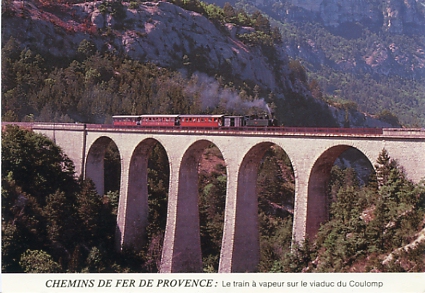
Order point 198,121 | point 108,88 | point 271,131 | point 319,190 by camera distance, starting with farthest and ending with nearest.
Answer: point 108,88
point 198,121
point 271,131
point 319,190

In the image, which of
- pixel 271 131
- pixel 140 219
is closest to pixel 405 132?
pixel 271 131

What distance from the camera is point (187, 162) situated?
1928 inches

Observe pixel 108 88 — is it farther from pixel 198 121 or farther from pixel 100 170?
pixel 198 121

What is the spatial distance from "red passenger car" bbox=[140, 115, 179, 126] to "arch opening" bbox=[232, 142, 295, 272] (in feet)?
29.5

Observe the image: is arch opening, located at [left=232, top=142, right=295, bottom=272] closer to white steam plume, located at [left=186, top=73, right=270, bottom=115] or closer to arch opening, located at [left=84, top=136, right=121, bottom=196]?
arch opening, located at [left=84, top=136, right=121, bottom=196]

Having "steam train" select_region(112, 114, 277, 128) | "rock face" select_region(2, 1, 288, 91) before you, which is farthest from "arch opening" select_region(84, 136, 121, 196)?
"rock face" select_region(2, 1, 288, 91)

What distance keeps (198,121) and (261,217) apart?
67.5 feet

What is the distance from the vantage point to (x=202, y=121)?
161ft

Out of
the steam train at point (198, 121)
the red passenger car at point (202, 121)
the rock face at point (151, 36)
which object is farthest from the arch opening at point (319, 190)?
the rock face at point (151, 36)

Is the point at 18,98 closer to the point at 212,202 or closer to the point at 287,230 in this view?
the point at 212,202

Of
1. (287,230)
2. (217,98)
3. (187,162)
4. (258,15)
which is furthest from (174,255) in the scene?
(258,15)

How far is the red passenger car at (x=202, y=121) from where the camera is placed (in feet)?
154

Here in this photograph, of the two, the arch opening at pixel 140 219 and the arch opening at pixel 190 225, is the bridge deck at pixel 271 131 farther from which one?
the arch opening at pixel 140 219
